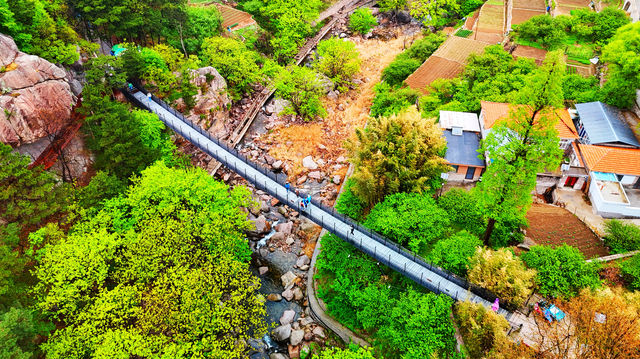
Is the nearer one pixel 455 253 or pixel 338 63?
pixel 455 253

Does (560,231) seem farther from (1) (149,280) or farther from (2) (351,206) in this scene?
(1) (149,280)

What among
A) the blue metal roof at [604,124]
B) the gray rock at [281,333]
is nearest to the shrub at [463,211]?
the blue metal roof at [604,124]

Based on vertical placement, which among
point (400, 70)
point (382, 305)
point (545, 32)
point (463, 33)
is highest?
point (545, 32)

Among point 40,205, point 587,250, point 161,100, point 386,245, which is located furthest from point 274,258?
point 587,250

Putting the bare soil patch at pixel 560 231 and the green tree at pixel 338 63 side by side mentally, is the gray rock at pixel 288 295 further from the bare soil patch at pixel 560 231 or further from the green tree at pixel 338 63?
the green tree at pixel 338 63

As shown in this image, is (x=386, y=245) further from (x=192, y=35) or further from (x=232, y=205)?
(x=192, y=35)

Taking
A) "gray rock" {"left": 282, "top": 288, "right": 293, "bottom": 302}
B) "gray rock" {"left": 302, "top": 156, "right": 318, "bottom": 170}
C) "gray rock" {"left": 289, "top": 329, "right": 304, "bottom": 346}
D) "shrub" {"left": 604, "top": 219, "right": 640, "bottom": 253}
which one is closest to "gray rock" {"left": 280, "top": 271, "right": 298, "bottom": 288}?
"gray rock" {"left": 282, "top": 288, "right": 293, "bottom": 302}

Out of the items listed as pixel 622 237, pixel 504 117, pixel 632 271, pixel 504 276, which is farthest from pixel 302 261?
pixel 622 237
